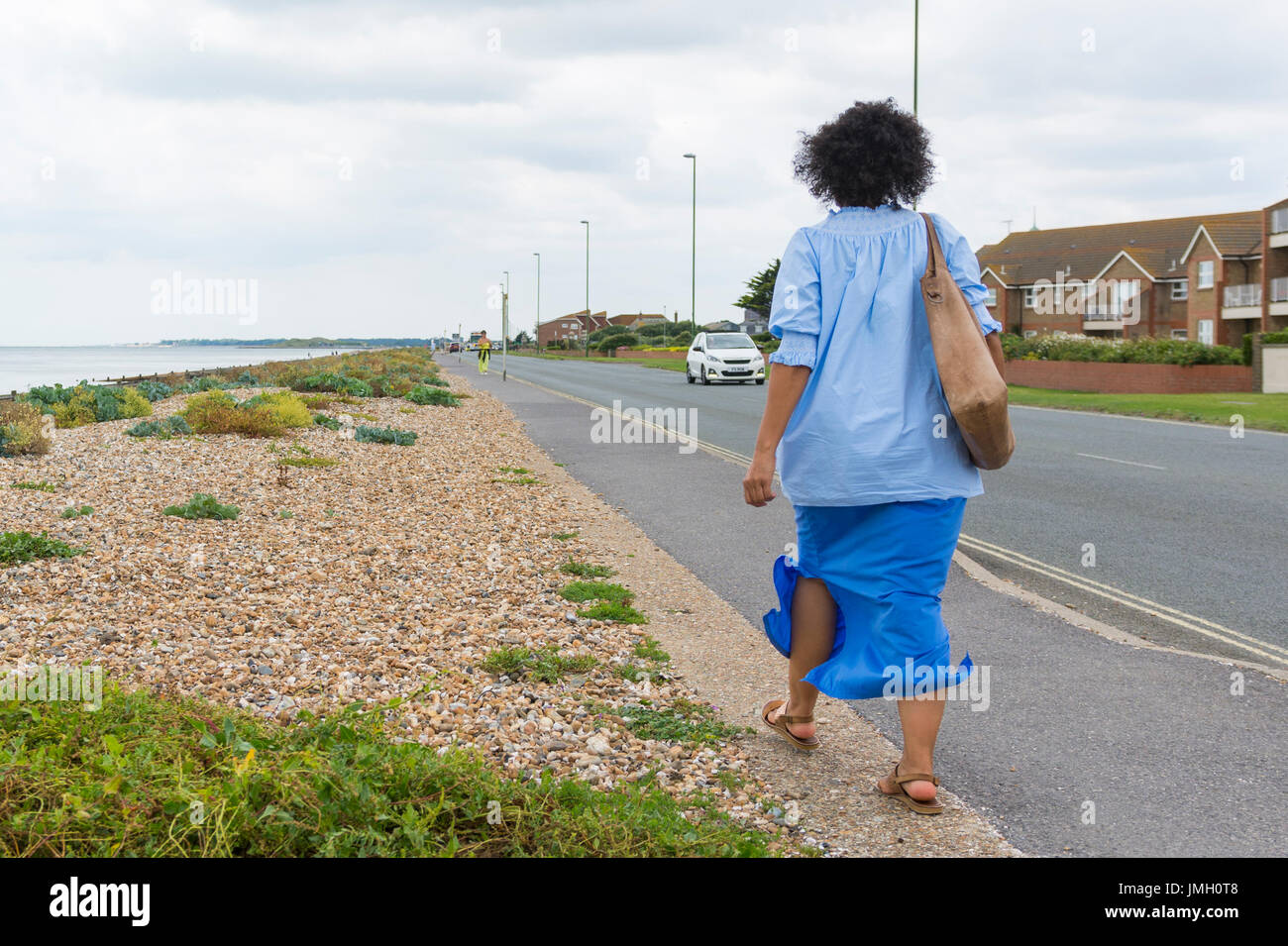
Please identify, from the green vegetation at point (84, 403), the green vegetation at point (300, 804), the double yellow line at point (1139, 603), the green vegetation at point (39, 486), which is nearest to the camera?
the green vegetation at point (300, 804)

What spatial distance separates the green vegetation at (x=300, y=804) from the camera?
2760mm

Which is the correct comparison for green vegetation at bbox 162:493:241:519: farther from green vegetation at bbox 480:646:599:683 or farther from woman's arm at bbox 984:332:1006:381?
woman's arm at bbox 984:332:1006:381

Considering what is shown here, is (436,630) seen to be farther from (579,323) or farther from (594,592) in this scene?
(579,323)

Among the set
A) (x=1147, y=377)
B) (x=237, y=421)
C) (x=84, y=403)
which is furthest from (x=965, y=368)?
(x=1147, y=377)

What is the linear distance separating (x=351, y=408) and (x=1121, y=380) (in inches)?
846

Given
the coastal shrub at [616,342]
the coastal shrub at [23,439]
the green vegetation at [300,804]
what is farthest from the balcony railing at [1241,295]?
the coastal shrub at [616,342]

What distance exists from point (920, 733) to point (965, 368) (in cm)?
115

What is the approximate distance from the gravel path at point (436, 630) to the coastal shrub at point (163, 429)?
4458 millimetres

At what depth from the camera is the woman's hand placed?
11.4ft

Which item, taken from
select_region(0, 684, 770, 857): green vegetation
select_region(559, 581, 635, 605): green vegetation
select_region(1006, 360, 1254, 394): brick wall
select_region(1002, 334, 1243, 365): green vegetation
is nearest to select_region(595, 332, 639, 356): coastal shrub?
select_region(1002, 334, 1243, 365): green vegetation

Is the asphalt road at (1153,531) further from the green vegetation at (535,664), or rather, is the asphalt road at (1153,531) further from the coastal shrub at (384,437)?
the coastal shrub at (384,437)

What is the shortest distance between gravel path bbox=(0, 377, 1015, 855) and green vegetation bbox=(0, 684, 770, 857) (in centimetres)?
39

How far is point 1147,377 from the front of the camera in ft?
98.9
